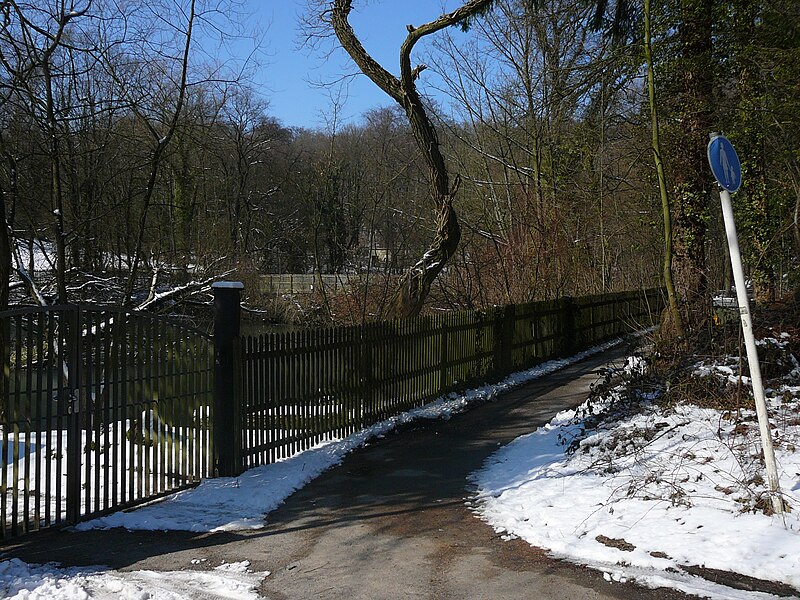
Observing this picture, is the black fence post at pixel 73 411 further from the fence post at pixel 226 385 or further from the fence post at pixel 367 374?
the fence post at pixel 367 374

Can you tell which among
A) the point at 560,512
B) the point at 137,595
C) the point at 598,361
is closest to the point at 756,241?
the point at 598,361

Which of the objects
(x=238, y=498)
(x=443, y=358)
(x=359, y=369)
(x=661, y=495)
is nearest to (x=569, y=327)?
(x=443, y=358)

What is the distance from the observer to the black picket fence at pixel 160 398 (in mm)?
6070

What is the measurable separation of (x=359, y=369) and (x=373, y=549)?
16.1 feet

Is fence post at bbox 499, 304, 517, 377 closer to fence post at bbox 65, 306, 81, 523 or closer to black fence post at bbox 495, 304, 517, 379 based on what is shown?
black fence post at bbox 495, 304, 517, 379

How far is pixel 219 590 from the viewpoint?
197 inches

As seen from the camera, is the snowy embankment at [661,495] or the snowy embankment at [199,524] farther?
the snowy embankment at [661,495]

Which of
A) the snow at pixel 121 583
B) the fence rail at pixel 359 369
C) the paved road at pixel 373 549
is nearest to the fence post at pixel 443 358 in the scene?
the fence rail at pixel 359 369

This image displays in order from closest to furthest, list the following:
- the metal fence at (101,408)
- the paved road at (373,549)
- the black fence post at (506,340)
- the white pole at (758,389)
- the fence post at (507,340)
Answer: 1. the paved road at (373,549)
2. the white pole at (758,389)
3. the metal fence at (101,408)
4. the black fence post at (506,340)
5. the fence post at (507,340)

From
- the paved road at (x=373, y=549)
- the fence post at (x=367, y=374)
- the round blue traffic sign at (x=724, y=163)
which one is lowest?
the paved road at (x=373, y=549)

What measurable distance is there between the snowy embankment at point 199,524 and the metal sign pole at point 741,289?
392cm

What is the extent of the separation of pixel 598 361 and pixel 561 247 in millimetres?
4498

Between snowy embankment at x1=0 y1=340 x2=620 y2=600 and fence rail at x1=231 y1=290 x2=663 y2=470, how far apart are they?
0.30 meters

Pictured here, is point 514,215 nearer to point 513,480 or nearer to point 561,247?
point 561,247
